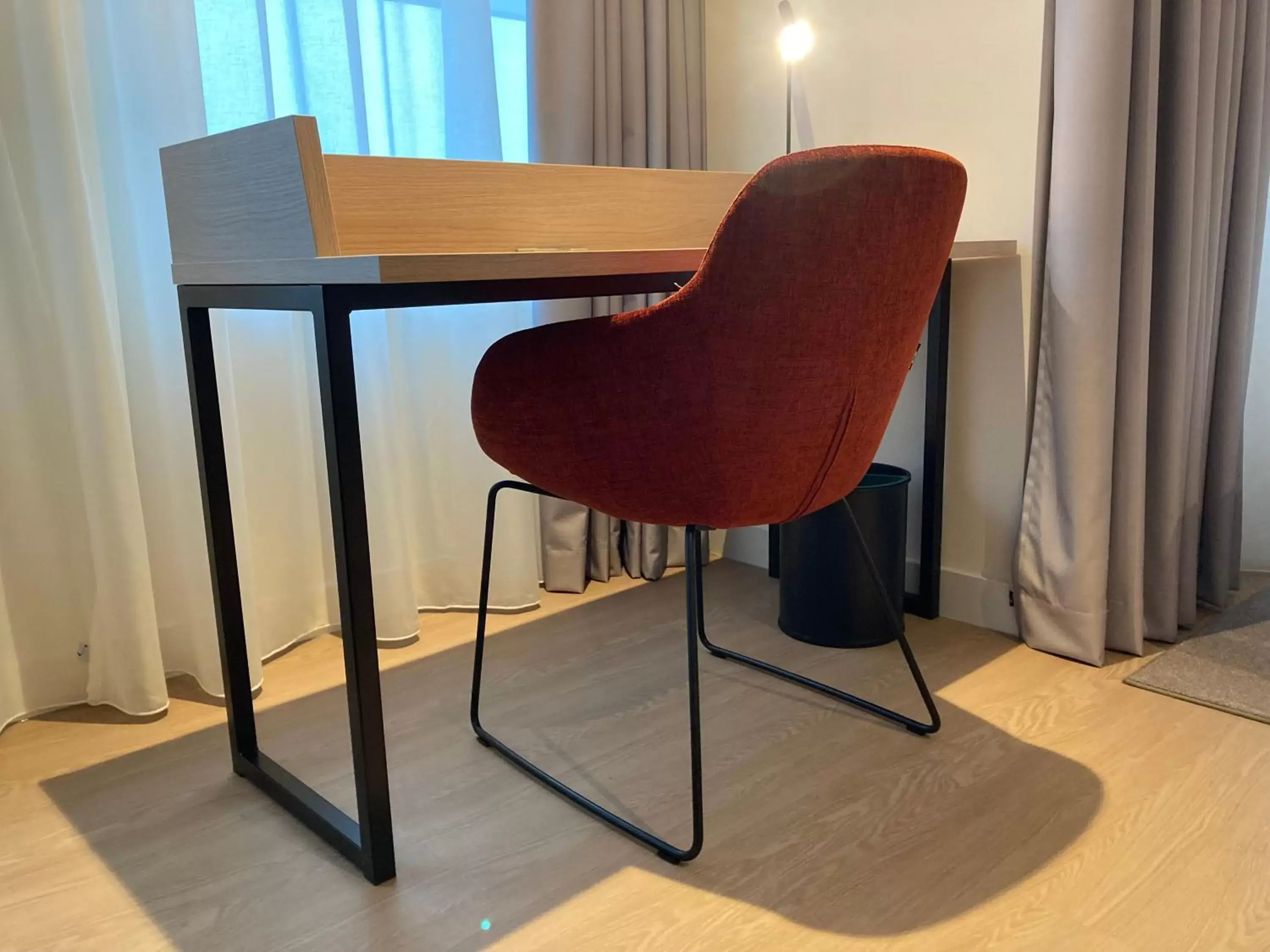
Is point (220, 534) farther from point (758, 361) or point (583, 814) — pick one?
point (758, 361)

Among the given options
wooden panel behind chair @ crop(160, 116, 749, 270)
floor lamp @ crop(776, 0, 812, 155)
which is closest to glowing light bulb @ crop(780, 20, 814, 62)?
floor lamp @ crop(776, 0, 812, 155)

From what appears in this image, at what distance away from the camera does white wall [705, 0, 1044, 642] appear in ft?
5.74

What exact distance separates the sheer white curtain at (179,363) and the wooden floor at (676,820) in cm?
16

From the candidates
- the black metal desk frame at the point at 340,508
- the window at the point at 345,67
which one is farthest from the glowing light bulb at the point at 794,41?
the black metal desk frame at the point at 340,508

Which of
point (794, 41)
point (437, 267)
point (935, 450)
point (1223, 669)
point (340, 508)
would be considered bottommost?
point (1223, 669)

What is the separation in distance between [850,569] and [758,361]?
834mm

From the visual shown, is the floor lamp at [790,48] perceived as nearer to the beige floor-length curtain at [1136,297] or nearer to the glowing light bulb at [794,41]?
the glowing light bulb at [794,41]

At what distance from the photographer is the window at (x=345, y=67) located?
1637mm

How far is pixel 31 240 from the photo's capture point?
1437 mm

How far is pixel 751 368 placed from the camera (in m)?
1.04

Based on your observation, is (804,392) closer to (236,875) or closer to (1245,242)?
(236,875)

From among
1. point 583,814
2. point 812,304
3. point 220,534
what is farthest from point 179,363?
point 812,304

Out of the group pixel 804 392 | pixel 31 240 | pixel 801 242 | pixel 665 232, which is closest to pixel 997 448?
pixel 665 232

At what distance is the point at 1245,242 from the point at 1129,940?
1318 millimetres
